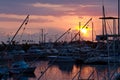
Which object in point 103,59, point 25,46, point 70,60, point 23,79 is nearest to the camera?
point 23,79

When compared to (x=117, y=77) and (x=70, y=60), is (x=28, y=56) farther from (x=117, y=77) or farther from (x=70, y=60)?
(x=117, y=77)

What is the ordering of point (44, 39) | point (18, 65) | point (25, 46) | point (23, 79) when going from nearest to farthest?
point (23, 79)
point (18, 65)
point (44, 39)
point (25, 46)

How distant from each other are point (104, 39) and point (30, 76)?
187 ft

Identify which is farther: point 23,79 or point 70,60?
point 70,60

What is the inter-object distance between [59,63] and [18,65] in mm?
42072

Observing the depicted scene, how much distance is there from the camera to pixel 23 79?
8456cm

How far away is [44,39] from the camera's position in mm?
152000

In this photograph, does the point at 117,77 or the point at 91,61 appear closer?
the point at 117,77

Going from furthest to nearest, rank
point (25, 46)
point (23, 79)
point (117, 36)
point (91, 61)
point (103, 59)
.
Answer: point (25, 46) < point (91, 61) < point (103, 59) < point (23, 79) < point (117, 36)

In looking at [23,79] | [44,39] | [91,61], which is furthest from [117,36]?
[44,39]

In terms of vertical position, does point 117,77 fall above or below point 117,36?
below

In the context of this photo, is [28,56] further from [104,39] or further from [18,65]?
[104,39]

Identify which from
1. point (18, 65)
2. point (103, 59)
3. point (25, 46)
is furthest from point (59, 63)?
point (25, 46)

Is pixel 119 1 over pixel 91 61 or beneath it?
over
